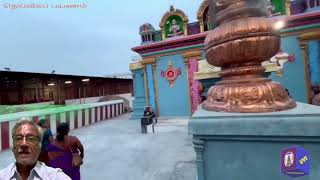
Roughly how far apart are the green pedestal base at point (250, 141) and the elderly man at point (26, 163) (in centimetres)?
115

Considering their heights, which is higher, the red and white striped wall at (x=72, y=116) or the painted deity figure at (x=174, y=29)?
the painted deity figure at (x=174, y=29)

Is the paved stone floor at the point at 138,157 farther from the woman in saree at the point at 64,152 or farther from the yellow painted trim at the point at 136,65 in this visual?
the yellow painted trim at the point at 136,65

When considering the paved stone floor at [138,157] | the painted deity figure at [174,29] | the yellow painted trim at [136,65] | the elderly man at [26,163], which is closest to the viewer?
the elderly man at [26,163]

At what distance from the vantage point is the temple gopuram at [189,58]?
373 inches

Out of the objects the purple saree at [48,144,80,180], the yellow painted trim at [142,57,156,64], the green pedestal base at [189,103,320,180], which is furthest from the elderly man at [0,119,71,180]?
the yellow painted trim at [142,57,156,64]

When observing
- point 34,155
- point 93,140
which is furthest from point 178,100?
point 34,155

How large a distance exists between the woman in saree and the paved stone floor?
121cm

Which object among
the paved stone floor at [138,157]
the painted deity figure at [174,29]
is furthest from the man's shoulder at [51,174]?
the painted deity figure at [174,29]

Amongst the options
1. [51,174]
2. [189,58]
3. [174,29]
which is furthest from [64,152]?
[174,29]

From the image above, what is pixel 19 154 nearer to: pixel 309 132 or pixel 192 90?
pixel 309 132

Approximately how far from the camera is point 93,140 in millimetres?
8594

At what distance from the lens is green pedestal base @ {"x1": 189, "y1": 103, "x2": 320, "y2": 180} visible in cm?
175

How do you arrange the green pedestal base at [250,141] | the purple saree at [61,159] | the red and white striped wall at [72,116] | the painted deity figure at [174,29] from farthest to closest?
the painted deity figure at [174,29] → the red and white striped wall at [72,116] → the purple saree at [61,159] → the green pedestal base at [250,141]

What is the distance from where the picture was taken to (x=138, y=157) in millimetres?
A: 6020
